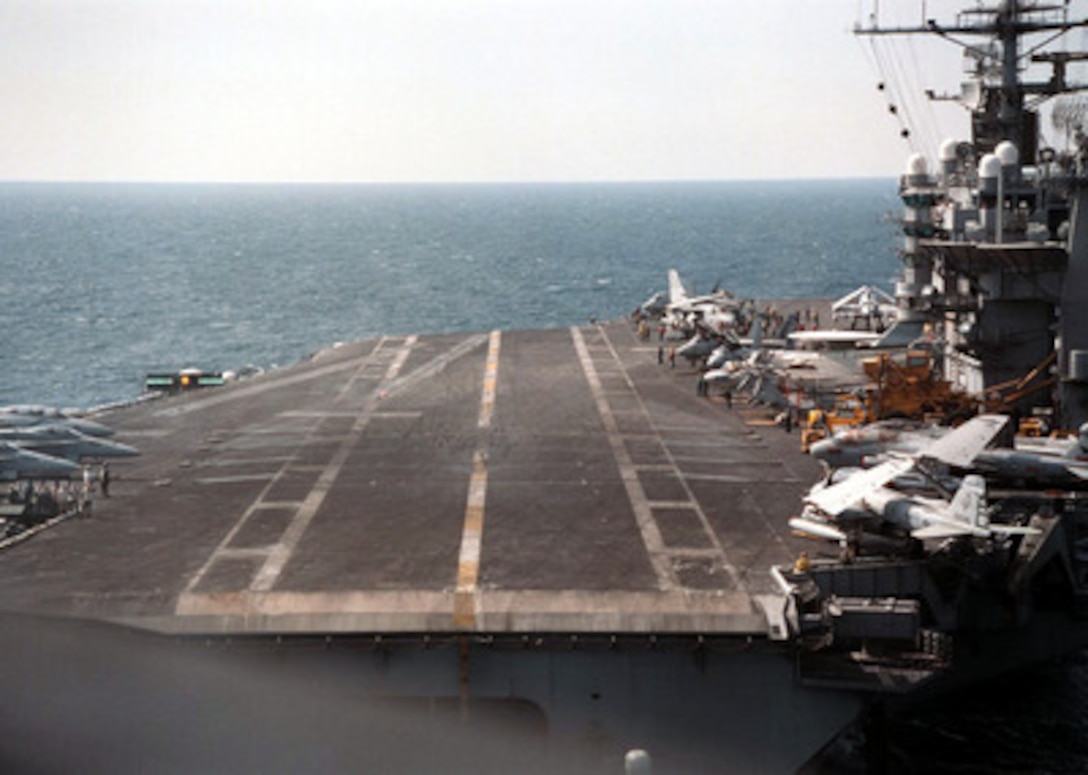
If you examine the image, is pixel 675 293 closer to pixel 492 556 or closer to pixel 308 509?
pixel 308 509

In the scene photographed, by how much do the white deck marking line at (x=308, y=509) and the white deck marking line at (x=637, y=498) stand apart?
24.3 ft

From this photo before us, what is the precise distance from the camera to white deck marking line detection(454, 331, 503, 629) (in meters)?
26.3

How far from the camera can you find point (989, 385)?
39469 millimetres

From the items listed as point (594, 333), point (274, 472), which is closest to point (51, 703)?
point (274, 472)

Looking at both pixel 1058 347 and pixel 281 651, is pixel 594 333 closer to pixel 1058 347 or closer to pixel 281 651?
pixel 1058 347

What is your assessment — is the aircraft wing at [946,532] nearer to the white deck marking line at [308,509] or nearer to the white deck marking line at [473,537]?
the white deck marking line at [473,537]

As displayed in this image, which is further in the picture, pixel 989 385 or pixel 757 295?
pixel 757 295

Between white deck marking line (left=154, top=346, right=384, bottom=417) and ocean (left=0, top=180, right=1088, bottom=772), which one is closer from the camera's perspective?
ocean (left=0, top=180, right=1088, bottom=772)

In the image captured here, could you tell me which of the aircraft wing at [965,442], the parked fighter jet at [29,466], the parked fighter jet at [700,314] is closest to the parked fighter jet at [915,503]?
the aircraft wing at [965,442]

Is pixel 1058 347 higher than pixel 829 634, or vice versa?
pixel 1058 347

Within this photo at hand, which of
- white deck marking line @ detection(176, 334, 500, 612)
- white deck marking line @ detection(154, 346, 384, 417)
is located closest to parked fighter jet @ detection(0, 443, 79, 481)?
white deck marking line @ detection(176, 334, 500, 612)

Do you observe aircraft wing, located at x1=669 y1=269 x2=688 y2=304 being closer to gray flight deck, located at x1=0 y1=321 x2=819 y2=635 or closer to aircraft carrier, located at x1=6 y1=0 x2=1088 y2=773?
→ gray flight deck, located at x1=0 y1=321 x2=819 y2=635

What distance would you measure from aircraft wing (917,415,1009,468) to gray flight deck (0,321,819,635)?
144 inches

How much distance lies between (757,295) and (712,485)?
8892cm
